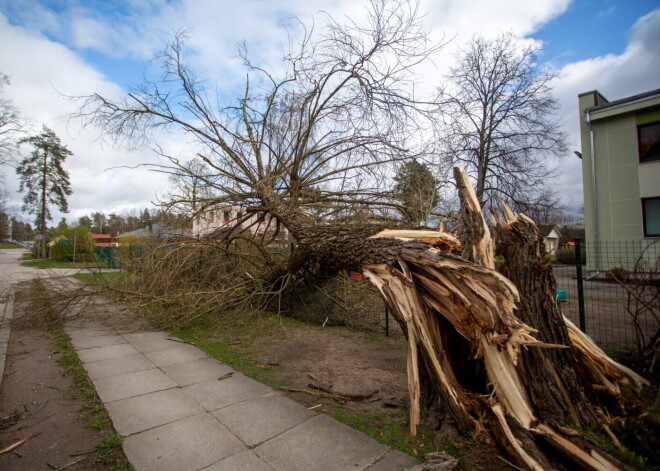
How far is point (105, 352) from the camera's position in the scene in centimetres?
483

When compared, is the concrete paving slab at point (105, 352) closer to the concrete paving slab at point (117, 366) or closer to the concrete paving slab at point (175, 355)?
the concrete paving slab at point (117, 366)

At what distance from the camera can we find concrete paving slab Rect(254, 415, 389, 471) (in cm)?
227

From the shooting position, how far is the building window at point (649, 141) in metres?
12.2

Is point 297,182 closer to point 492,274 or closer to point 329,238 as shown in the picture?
point 329,238

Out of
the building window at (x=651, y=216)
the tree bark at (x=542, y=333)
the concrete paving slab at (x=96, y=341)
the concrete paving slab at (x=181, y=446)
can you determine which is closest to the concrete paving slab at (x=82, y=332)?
the concrete paving slab at (x=96, y=341)

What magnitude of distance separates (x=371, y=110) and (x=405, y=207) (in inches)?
89.2

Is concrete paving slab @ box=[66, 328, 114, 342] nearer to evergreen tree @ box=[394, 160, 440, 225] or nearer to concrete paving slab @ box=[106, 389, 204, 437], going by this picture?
concrete paving slab @ box=[106, 389, 204, 437]

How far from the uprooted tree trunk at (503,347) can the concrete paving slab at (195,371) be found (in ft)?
7.44

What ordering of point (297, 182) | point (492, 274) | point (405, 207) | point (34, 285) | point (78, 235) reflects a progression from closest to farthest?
1. point (492, 274)
2. point (34, 285)
3. point (405, 207)
4. point (297, 182)
5. point (78, 235)

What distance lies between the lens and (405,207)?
7.22 metres

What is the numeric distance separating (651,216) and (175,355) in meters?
15.9

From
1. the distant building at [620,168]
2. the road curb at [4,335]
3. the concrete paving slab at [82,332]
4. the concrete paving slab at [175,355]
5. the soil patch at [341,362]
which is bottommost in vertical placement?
the soil patch at [341,362]

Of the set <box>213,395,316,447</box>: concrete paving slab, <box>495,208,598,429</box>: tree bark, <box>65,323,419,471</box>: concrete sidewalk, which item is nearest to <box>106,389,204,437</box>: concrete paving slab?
<box>65,323,419,471</box>: concrete sidewalk

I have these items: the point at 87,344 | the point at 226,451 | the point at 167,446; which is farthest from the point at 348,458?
the point at 87,344
